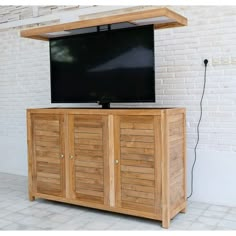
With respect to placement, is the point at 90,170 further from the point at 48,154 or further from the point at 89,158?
the point at 48,154

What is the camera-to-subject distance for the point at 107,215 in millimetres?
3359

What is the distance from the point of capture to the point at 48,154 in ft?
12.1

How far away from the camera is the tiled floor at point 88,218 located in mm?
3061

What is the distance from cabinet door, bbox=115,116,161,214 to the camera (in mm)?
3037

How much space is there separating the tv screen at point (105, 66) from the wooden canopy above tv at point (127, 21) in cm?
9

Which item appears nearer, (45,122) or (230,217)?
(230,217)

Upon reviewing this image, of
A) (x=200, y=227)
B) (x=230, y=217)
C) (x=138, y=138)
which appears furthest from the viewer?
(x=230, y=217)

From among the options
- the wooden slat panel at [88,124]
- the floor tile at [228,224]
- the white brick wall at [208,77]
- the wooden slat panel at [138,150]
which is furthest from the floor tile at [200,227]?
the wooden slat panel at [88,124]

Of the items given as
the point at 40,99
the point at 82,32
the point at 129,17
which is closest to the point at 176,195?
the point at 129,17

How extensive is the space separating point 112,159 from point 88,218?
0.63m

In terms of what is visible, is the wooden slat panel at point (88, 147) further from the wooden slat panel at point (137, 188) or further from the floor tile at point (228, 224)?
the floor tile at point (228, 224)

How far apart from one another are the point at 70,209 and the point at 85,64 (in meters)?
1.54

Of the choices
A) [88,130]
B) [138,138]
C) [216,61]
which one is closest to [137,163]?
[138,138]
